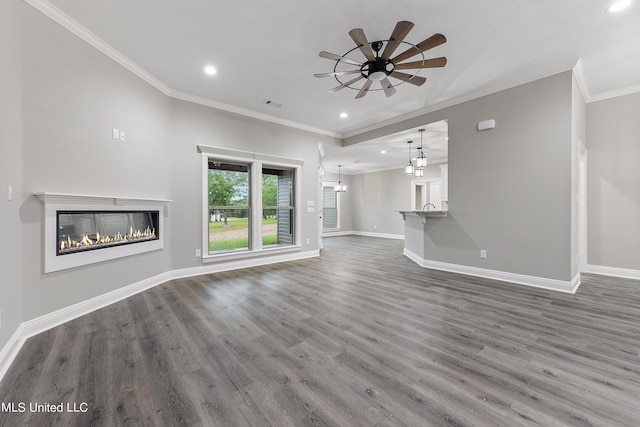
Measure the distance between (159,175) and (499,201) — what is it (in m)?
5.35

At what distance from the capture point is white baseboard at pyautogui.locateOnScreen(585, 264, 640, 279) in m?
4.04

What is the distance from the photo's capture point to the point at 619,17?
8.32 feet

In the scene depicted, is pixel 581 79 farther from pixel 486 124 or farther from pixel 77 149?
pixel 77 149

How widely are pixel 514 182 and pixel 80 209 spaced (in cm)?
572

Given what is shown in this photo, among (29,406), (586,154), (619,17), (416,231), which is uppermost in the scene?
(619,17)

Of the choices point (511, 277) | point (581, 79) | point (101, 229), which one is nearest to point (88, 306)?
point (101, 229)

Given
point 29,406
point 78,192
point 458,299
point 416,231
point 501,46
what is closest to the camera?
point 29,406

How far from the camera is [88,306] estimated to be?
9.40 feet

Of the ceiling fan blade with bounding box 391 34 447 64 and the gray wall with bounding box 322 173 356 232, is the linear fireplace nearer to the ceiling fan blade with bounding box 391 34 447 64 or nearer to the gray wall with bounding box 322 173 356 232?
the ceiling fan blade with bounding box 391 34 447 64

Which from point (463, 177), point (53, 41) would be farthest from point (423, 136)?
point (53, 41)

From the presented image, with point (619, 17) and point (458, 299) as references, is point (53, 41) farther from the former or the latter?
point (619, 17)

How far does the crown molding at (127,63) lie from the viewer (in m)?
2.50

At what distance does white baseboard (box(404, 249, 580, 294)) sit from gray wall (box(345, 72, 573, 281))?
0.06m

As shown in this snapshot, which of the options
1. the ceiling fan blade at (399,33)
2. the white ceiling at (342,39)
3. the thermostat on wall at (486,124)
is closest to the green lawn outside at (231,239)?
the white ceiling at (342,39)
